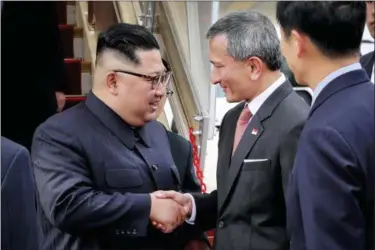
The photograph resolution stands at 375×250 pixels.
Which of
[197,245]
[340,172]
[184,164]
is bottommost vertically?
[197,245]

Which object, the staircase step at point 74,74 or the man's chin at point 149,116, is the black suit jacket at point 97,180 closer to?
the man's chin at point 149,116

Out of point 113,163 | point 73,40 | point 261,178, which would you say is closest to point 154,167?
point 113,163

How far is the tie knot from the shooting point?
235 centimetres

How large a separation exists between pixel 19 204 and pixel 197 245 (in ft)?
3.24

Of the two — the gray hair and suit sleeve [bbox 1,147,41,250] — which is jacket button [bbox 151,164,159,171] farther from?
suit sleeve [bbox 1,147,41,250]

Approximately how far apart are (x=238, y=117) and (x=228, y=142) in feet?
0.32

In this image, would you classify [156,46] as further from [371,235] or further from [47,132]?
[371,235]

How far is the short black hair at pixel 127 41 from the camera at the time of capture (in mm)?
2363

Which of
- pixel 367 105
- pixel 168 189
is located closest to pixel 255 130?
pixel 168 189

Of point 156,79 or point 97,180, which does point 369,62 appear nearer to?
point 156,79

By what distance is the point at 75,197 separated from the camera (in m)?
2.19

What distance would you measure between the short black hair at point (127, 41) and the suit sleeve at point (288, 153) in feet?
1.81

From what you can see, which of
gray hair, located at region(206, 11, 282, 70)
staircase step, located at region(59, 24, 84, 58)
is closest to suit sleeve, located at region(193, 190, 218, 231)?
gray hair, located at region(206, 11, 282, 70)

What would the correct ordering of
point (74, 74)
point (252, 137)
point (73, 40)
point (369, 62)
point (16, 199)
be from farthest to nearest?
point (73, 40) < point (74, 74) < point (369, 62) < point (252, 137) < point (16, 199)
